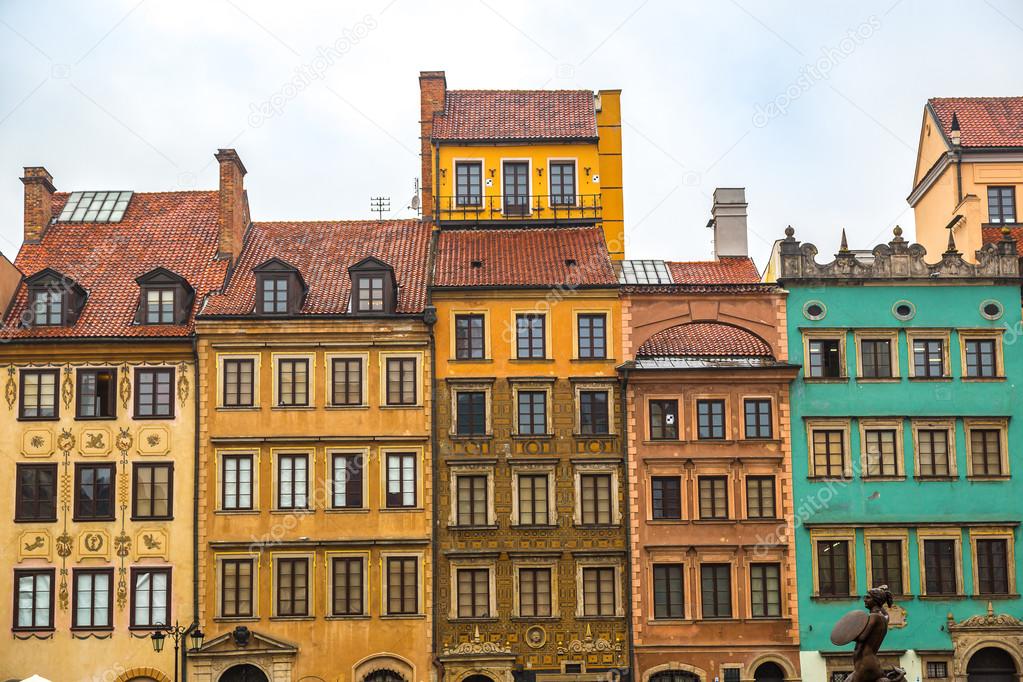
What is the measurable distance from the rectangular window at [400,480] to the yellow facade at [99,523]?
6.07m

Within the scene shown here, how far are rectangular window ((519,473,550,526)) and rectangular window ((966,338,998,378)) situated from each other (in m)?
13.9

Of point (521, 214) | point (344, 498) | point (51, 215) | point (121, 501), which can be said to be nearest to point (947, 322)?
point (521, 214)

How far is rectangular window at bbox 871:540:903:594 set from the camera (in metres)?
45.7

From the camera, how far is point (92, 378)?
153 ft

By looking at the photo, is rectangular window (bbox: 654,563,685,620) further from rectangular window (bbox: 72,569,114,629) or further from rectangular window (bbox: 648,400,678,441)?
rectangular window (bbox: 72,569,114,629)

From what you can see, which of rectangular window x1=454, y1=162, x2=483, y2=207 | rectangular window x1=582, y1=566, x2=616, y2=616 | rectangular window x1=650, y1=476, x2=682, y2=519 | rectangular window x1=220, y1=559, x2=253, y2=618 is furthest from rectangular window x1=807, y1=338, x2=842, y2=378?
rectangular window x1=220, y1=559, x2=253, y2=618

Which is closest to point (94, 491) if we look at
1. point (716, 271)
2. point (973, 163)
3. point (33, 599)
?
point (33, 599)

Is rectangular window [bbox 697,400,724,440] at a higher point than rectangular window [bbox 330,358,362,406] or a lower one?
lower

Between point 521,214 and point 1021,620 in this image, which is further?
point 521,214

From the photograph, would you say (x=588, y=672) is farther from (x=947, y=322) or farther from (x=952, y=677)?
(x=947, y=322)

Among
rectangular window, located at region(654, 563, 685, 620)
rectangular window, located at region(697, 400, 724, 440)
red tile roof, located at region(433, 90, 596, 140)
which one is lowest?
rectangular window, located at region(654, 563, 685, 620)

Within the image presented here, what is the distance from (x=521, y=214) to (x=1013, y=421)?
1755 centimetres

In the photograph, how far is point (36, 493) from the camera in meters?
45.8

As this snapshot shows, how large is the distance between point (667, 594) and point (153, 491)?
16.0 m
